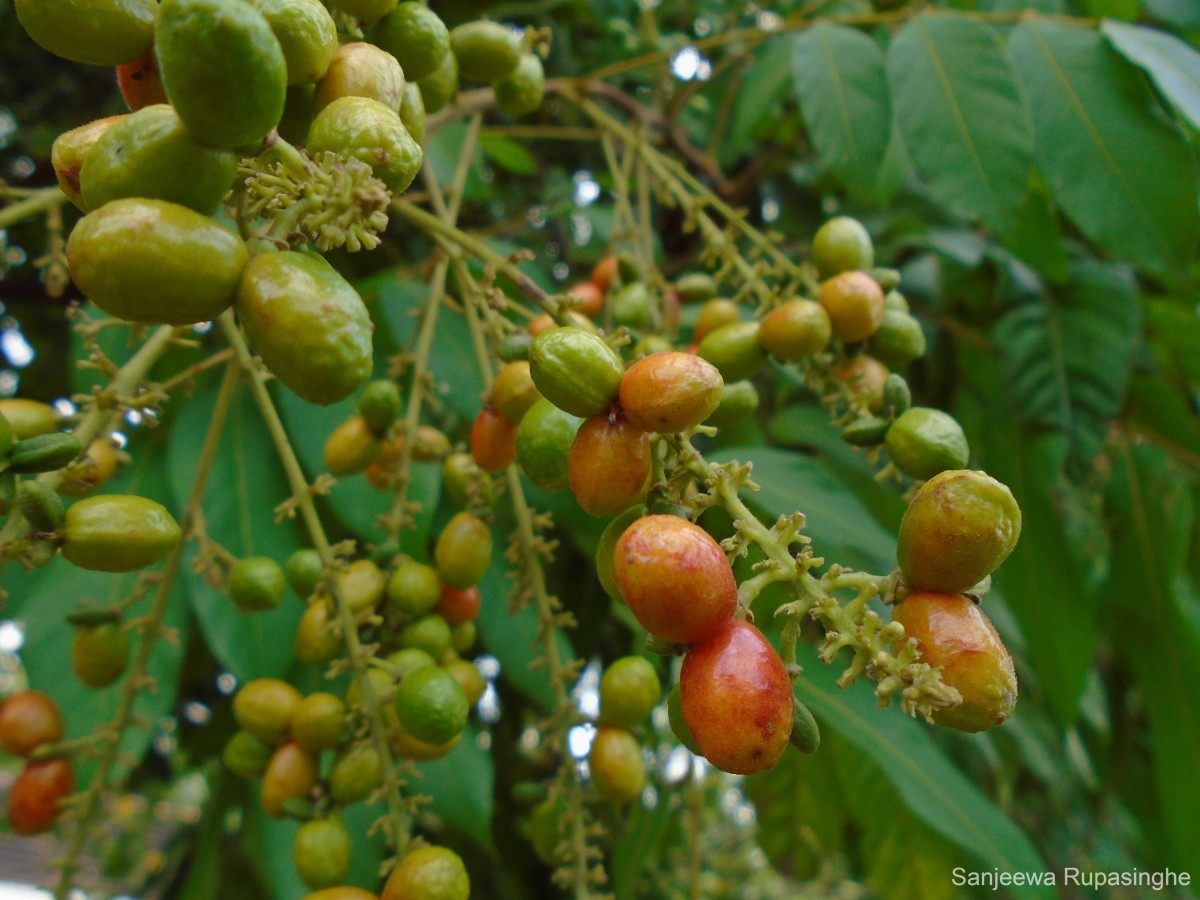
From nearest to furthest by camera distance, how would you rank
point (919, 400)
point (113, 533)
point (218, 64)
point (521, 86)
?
point (218, 64) → point (113, 533) → point (521, 86) → point (919, 400)

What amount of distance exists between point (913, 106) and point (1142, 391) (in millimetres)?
997

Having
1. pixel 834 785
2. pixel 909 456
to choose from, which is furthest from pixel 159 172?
pixel 834 785

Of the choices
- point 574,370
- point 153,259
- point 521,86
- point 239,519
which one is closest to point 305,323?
point 153,259

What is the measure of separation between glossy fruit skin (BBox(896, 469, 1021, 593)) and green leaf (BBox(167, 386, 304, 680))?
3.81 feet

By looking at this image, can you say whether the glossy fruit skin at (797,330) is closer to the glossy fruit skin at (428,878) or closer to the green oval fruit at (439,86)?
the green oval fruit at (439,86)

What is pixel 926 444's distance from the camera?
911 mm

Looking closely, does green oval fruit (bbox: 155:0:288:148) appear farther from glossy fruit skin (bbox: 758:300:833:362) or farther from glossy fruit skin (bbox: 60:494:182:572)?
glossy fruit skin (bbox: 758:300:833:362)

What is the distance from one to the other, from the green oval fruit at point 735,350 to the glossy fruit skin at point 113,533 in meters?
0.71

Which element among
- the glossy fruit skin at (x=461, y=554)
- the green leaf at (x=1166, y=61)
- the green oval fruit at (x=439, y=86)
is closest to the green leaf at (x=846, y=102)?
the green leaf at (x=1166, y=61)

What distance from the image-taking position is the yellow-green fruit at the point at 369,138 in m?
0.68

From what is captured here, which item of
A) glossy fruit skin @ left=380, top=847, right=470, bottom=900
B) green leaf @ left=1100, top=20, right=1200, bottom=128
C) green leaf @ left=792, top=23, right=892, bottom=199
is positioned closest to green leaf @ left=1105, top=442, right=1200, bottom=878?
green leaf @ left=1100, top=20, right=1200, bottom=128

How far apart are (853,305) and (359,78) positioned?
0.69 metres

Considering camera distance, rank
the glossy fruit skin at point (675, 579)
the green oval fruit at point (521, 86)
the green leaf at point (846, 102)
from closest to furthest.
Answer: the glossy fruit skin at point (675, 579), the green oval fruit at point (521, 86), the green leaf at point (846, 102)

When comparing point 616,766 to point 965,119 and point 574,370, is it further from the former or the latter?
point 965,119
